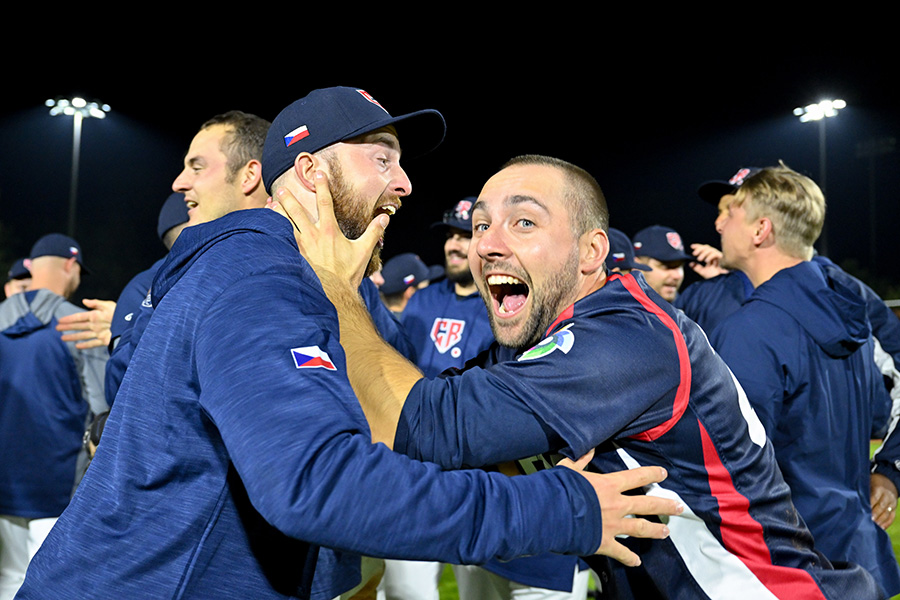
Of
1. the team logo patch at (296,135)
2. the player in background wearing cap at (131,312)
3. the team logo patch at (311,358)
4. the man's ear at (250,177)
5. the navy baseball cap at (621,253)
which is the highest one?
the team logo patch at (296,135)

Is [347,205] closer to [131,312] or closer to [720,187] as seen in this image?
[131,312]

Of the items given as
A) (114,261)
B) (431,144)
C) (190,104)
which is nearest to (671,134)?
(190,104)

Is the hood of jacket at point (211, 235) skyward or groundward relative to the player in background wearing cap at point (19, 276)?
skyward

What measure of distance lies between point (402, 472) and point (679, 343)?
955mm

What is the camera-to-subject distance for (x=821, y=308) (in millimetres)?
3326

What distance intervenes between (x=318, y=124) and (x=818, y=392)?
2.53 m

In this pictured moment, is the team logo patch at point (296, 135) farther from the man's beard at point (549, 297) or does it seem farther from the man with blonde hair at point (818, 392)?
the man with blonde hair at point (818, 392)

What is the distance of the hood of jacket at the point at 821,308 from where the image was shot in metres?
3.28

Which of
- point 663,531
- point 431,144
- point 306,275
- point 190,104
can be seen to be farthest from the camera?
point 190,104

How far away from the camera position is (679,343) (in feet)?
6.12

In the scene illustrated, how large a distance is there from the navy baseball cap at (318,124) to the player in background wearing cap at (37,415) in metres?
3.90

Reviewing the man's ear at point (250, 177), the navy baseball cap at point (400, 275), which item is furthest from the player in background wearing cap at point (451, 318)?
the navy baseball cap at point (400, 275)

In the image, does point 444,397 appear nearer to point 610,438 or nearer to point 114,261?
point 610,438

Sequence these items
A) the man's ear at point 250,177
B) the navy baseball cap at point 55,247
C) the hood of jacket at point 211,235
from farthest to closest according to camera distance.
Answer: the navy baseball cap at point 55,247 → the man's ear at point 250,177 → the hood of jacket at point 211,235
